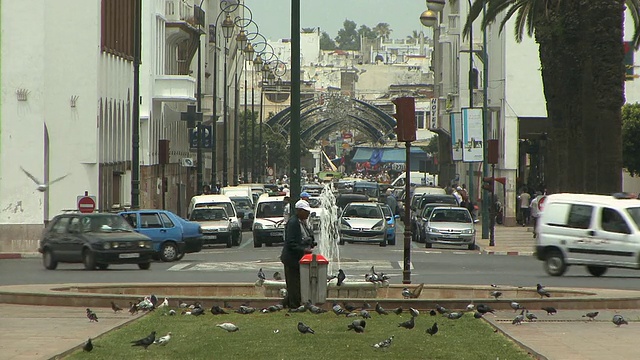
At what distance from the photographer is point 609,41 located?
36250 millimetres

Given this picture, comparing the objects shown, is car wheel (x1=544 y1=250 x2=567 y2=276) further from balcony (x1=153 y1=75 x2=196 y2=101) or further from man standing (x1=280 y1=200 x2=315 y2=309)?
balcony (x1=153 y1=75 x2=196 y2=101)

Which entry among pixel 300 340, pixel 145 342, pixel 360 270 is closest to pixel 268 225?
pixel 360 270

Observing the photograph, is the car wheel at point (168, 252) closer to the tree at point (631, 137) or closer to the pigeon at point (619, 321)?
the pigeon at point (619, 321)

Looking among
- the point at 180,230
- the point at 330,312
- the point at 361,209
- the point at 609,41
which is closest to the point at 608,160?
the point at 609,41

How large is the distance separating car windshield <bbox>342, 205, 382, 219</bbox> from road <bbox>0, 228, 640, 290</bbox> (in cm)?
475

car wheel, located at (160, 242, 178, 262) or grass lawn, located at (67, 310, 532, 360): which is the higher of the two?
grass lawn, located at (67, 310, 532, 360)

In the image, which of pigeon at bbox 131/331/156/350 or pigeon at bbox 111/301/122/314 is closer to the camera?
pigeon at bbox 131/331/156/350

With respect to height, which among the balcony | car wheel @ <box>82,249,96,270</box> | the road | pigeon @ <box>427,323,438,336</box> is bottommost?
the road

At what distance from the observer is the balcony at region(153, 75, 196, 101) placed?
69.4 metres

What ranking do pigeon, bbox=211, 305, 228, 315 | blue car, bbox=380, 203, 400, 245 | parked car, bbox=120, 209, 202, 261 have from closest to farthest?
pigeon, bbox=211, 305, 228, 315
parked car, bbox=120, 209, 202, 261
blue car, bbox=380, 203, 400, 245

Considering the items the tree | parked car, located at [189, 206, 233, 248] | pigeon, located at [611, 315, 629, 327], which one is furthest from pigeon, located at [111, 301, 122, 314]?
the tree

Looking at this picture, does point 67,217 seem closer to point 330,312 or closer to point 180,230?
point 180,230

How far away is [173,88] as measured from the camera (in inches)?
2746

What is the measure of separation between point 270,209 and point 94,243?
1725cm
